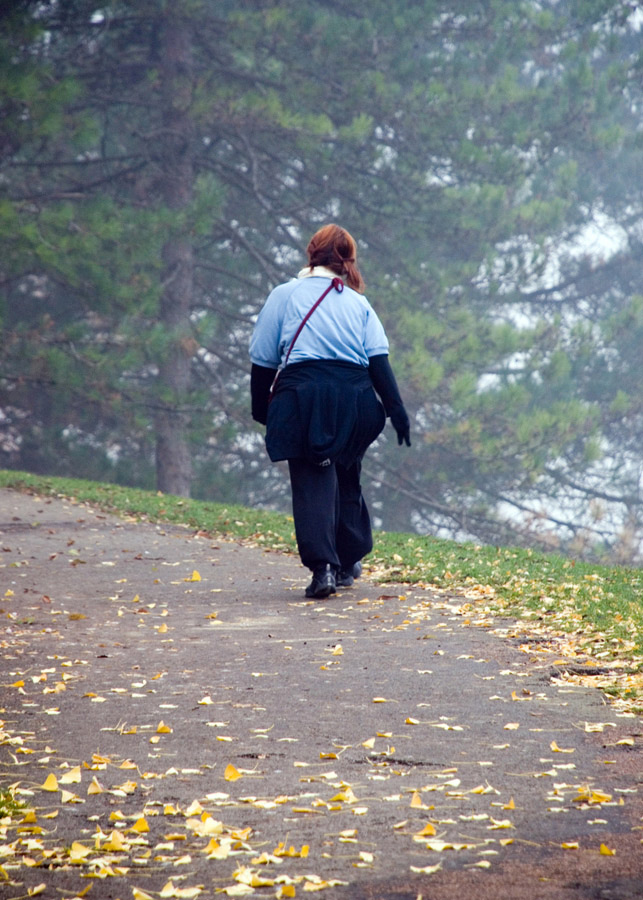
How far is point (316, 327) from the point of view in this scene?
606 cm

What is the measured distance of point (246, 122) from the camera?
16.7 metres

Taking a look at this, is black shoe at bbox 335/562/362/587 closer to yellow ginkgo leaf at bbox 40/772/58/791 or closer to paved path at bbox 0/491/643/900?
paved path at bbox 0/491/643/900

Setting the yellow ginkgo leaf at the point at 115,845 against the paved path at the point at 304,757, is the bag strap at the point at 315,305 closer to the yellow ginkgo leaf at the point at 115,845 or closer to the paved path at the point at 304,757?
the paved path at the point at 304,757

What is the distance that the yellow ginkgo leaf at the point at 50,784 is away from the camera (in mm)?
3154

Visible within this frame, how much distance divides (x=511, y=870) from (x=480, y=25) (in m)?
18.6

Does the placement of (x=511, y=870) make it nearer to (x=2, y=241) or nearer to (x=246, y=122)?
(x=2, y=241)

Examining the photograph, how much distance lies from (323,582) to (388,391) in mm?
1108

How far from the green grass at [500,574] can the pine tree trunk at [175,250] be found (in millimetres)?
5358

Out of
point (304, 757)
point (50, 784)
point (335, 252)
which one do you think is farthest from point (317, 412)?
point (50, 784)

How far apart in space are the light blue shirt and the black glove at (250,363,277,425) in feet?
0.14

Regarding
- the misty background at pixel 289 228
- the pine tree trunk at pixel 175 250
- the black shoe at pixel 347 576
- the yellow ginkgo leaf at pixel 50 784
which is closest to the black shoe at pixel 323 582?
the black shoe at pixel 347 576

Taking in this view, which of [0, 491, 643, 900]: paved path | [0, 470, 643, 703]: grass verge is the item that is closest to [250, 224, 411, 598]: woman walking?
[0, 491, 643, 900]: paved path

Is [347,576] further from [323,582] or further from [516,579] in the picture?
[516,579]

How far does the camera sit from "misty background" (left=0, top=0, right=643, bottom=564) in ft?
51.2
